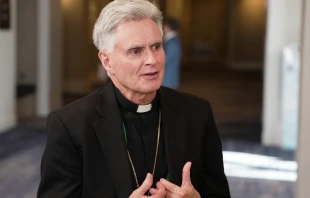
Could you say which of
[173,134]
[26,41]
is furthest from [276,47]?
[173,134]

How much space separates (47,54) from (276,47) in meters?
4.57

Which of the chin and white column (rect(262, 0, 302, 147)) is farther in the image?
white column (rect(262, 0, 302, 147))

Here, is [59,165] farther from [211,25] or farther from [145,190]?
[211,25]

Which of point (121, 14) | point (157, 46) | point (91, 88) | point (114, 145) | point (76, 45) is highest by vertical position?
point (121, 14)

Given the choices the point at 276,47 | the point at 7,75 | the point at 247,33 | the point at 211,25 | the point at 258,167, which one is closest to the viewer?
the point at 258,167

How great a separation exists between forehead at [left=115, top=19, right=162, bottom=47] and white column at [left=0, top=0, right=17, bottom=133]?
7.72 metres

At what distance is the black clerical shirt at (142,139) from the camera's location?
2.34 m

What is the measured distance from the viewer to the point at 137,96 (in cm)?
236

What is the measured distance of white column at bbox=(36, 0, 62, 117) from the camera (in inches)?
441

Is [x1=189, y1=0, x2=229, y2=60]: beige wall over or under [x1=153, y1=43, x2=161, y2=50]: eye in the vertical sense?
under

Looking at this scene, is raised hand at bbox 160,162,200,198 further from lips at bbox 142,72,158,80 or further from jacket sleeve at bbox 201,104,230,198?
lips at bbox 142,72,158,80

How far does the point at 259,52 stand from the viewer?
2389 centimetres

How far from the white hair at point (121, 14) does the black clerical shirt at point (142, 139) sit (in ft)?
0.93

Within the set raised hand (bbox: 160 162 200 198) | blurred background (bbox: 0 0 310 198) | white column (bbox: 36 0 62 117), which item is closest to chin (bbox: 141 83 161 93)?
raised hand (bbox: 160 162 200 198)
